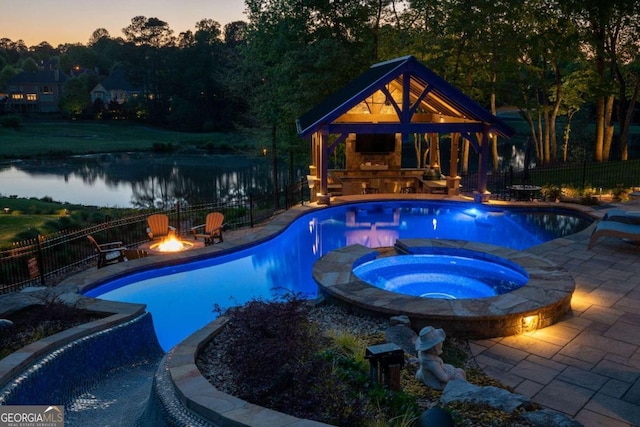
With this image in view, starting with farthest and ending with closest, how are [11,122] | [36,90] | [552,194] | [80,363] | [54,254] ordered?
[36,90] → [11,122] → [552,194] → [54,254] → [80,363]

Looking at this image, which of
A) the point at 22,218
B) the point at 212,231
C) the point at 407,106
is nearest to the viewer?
the point at 212,231

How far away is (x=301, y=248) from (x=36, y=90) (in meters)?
101

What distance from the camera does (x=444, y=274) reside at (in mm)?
11102

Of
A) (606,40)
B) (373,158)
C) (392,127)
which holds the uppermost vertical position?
(606,40)

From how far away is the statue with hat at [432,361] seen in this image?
5.57m

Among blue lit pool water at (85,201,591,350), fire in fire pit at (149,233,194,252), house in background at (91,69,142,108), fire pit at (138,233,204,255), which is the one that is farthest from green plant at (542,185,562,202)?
Result: house in background at (91,69,142,108)

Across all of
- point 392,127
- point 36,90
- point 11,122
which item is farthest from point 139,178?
point 36,90

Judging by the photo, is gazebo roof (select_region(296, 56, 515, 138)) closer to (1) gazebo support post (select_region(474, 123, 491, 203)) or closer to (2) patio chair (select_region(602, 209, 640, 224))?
(1) gazebo support post (select_region(474, 123, 491, 203))

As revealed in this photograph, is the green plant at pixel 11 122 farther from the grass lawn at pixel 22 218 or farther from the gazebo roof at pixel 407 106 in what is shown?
the gazebo roof at pixel 407 106

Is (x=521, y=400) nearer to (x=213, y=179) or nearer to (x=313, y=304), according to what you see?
(x=313, y=304)

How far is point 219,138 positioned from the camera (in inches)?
2704

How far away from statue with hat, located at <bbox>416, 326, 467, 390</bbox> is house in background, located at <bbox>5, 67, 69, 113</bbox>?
102 meters

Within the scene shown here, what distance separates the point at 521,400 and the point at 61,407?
518 centimetres

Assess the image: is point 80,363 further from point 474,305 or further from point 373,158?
point 373,158
